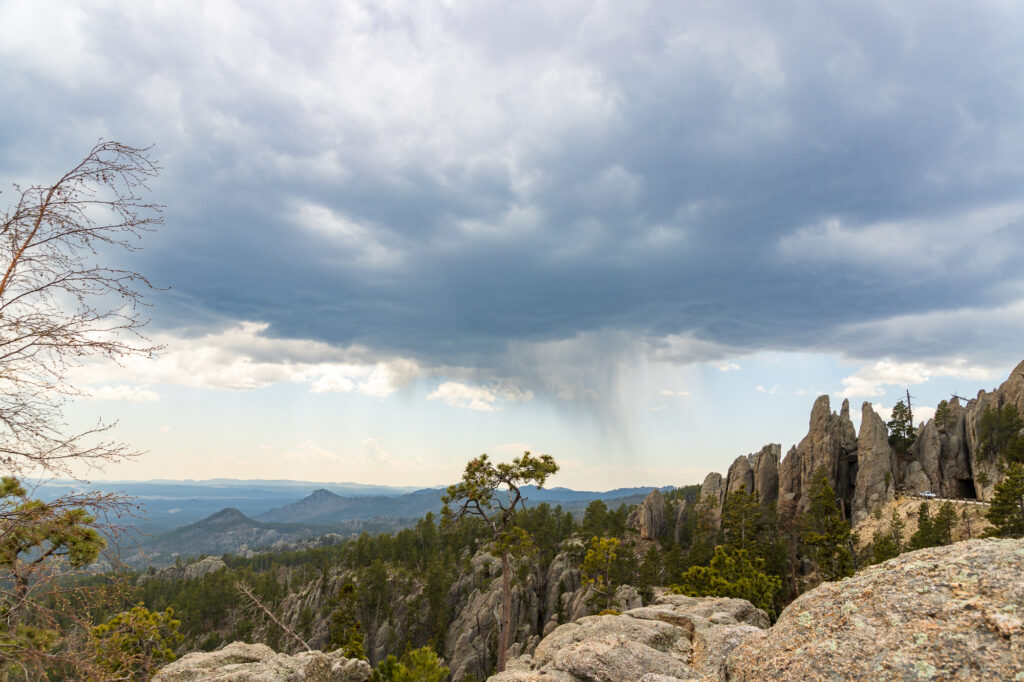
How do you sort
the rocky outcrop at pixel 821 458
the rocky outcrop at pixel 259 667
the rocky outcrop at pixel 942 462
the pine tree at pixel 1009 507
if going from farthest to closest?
1. the rocky outcrop at pixel 821 458
2. the rocky outcrop at pixel 942 462
3. the pine tree at pixel 1009 507
4. the rocky outcrop at pixel 259 667

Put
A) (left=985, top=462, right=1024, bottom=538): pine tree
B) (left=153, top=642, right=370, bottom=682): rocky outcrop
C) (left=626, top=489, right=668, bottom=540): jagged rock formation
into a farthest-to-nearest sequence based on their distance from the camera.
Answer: (left=626, top=489, right=668, bottom=540): jagged rock formation → (left=985, top=462, right=1024, bottom=538): pine tree → (left=153, top=642, right=370, bottom=682): rocky outcrop

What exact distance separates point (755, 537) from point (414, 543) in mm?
91518

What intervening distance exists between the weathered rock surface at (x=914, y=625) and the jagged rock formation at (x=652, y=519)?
10599cm

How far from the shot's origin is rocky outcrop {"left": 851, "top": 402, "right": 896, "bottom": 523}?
7988 cm

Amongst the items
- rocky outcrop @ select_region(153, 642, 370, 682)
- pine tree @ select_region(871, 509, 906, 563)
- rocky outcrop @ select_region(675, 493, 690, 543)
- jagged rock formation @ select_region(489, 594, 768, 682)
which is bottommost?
rocky outcrop @ select_region(675, 493, 690, 543)

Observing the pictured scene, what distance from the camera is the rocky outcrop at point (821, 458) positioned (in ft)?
289

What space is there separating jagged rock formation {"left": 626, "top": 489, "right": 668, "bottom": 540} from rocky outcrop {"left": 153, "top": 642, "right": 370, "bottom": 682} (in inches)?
3872

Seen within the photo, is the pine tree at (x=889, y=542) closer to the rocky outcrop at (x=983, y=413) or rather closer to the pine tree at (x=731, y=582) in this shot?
the pine tree at (x=731, y=582)

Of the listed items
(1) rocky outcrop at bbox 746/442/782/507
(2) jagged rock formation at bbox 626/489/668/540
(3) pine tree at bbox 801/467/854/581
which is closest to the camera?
(3) pine tree at bbox 801/467/854/581

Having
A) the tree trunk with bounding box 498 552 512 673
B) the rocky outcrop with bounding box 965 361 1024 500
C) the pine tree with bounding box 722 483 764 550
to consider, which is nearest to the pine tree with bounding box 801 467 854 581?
the pine tree with bounding box 722 483 764 550

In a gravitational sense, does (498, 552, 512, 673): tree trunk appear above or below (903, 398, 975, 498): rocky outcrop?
below

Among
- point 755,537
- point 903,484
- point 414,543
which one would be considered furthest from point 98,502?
point 414,543

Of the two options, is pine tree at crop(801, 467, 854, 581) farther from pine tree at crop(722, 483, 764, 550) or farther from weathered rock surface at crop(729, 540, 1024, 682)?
weathered rock surface at crop(729, 540, 1024, 682)

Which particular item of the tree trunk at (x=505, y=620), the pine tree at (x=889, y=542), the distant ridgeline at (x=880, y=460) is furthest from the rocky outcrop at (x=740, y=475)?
the tree trunk at (x=505, y=620)
